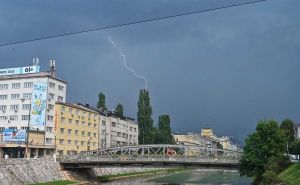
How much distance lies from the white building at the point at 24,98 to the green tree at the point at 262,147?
54842mm

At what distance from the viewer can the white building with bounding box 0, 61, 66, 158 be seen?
11344 cm

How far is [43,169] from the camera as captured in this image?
86.8m

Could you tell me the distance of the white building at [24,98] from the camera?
113 metres

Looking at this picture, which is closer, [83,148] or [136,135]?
[83,148]

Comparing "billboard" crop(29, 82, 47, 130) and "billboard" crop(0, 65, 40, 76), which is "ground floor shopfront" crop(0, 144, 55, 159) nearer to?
"billboard" crop(29, 82, 47, 130)

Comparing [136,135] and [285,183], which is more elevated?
[136,135]

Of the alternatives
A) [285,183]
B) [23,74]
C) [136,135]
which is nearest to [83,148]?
[23,74]

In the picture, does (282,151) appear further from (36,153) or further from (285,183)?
(36,153)

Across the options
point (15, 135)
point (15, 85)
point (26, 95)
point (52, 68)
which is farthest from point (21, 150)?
point (52, 68)

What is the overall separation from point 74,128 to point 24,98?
627 inches

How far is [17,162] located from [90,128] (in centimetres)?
5306

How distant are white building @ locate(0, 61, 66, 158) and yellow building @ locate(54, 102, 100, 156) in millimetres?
2109

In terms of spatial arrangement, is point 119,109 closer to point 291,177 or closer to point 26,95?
point 26,95

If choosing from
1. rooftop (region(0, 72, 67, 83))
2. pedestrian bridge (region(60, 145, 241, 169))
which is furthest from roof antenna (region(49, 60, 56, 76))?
pedestrian bridge (region(60, 145, 241, 169))
